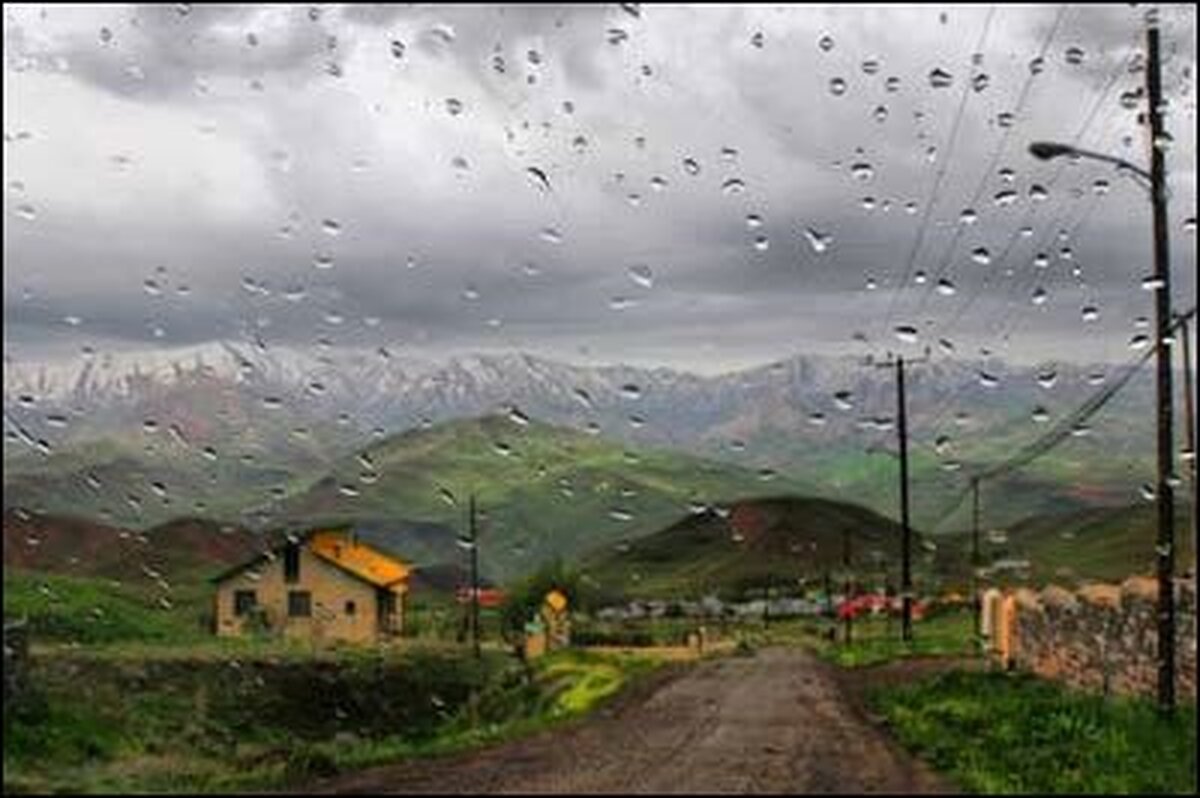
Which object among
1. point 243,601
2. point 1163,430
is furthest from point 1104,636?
point 243,601

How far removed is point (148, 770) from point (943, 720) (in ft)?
43.8

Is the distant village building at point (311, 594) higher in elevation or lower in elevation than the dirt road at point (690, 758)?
lower

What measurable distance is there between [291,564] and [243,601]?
12.9 ft

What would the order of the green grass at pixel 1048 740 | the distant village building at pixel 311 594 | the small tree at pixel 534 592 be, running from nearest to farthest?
1. the green grass at pixel 1048 740
2. the distant village building at pixel 311 594
3. the small tree at pixel 534 592

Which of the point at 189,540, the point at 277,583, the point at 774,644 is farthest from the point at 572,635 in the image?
the point at 189,540

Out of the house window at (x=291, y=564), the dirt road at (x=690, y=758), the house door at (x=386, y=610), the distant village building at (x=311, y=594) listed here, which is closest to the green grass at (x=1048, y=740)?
the dirt road at (x=690, y=758)

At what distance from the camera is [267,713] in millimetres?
43438

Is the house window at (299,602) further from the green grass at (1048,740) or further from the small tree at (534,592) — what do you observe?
the green grass at (1048,740)

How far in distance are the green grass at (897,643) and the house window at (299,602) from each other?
25.2 m

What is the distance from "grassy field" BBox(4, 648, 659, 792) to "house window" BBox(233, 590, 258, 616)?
73.0 ft

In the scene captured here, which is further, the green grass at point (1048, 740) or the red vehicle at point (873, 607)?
the red vehicle at point (873, 607)

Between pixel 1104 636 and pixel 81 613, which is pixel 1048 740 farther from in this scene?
pixel 81 613

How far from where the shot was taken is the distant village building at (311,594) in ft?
272

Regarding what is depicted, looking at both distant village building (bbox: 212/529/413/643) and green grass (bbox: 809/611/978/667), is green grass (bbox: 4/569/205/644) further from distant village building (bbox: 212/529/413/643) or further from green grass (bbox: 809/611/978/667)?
green grass (bbox: 809/611/978/667)
